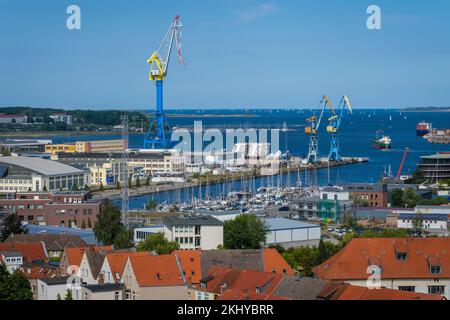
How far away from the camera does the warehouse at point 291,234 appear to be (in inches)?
424

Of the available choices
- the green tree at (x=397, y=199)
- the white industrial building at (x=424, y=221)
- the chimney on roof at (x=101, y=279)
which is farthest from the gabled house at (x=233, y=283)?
the green tree at (x=397, y=199)

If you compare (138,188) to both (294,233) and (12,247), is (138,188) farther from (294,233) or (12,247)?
(12,247)

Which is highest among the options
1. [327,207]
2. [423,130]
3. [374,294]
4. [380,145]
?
→ [374,294]

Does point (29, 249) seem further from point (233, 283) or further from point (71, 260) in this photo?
point (233, 283)

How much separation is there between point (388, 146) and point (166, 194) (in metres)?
18.5

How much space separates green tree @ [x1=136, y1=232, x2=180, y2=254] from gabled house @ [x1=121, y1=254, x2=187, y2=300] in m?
1.40

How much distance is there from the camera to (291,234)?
36.2 feet

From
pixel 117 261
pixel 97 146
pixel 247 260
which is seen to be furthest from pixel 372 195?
pixel 97 146

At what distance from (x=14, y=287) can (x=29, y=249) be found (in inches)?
90.0

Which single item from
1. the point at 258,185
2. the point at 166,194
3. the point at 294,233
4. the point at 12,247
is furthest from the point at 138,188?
the point at 12,247

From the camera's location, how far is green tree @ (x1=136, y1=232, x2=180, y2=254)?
8.41 metres

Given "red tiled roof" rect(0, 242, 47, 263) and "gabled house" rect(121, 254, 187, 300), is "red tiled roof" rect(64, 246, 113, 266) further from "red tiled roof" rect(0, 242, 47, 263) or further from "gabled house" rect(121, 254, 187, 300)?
"gabled house" rect(121, 254, 187, 300)

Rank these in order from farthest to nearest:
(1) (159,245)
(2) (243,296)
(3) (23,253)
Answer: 1. (3) (23,253)
2. (1) (159,245)
3. (2) (243,296)

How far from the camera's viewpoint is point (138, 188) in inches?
820
